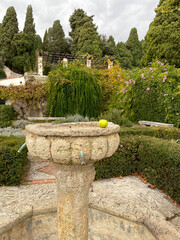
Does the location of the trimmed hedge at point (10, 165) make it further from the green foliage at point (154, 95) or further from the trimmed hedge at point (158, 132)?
the green foliage at point (154, 95)

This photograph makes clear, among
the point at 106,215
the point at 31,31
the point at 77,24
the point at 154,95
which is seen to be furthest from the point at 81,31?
the point at 106,215

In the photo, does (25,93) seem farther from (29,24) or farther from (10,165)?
(29,24)

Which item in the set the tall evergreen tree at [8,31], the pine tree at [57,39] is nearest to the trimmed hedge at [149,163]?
the tall evergreen tree at [8,31]

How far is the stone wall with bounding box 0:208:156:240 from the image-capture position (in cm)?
200

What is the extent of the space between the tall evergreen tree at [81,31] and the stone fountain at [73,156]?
22510mm

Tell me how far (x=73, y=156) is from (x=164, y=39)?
1649cm

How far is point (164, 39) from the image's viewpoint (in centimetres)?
1517

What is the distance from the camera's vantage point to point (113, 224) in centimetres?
216

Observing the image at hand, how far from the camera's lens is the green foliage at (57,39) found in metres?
27.8

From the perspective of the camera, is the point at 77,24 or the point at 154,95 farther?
the point at 77,24

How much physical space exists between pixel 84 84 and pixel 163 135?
5868 millimetres

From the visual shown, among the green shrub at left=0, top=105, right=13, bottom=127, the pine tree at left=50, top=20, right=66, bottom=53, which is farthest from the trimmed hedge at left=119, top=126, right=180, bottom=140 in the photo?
the pine tree at left=50, top=20, right=66, bottom=53

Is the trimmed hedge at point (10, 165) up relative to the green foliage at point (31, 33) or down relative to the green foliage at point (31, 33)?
down

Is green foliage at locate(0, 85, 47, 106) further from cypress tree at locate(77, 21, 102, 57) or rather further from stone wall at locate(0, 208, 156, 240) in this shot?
cypress tree at locate(77, 21, 102, 57)
